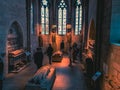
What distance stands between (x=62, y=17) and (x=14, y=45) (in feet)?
39.3

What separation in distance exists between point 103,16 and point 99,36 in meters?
0.90

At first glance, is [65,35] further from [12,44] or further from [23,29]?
[12,44]

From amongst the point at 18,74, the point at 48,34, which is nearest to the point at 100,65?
the point at 18,74

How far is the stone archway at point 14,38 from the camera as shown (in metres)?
10.7

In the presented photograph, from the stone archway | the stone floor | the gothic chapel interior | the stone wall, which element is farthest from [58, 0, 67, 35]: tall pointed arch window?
the stone floor

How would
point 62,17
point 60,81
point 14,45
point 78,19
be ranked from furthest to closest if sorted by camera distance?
point 62,17 → point 78,19 → point 14,45 → point 60,81

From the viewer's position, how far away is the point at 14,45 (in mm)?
11547

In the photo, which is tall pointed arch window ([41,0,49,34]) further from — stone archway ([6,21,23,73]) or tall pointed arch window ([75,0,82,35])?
stone archway ([6,21,23,73])

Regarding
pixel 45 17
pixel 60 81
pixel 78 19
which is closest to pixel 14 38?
pixel 60 81

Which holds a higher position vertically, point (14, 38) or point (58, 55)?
point (14, 38)

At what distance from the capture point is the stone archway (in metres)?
10.7

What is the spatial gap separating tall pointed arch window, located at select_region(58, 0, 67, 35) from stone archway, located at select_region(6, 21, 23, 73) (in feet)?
34.0

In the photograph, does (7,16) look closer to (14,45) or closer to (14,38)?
(14,38)

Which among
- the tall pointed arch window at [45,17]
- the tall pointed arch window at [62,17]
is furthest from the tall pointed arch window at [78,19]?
the tall pointed arch window at [45,17]
